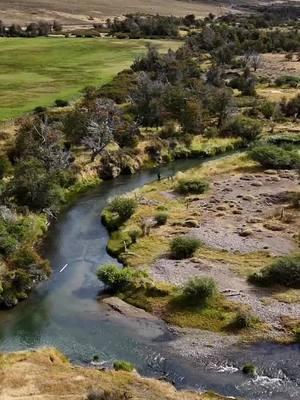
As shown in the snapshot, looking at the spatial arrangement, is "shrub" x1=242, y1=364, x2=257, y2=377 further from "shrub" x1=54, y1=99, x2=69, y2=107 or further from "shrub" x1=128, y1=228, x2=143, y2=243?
"shrub" x1=54, y1=99, x2=69, y2=107

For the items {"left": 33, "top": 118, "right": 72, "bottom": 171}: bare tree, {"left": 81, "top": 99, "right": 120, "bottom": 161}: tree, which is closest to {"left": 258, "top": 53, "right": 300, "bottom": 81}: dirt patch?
{"left": 81, "top": 99, "right": 120, "bottom": 161}: tree

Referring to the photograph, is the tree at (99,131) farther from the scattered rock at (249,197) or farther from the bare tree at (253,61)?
the bare tree at (253,61)

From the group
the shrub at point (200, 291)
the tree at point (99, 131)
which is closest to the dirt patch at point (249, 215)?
the shrub at point (200, 291)

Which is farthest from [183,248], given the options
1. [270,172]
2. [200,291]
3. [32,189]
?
[270,172]

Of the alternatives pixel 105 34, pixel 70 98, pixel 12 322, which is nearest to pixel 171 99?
pixel 70 98

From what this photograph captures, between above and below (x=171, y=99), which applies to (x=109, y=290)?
below

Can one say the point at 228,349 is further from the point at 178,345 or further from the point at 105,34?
the point at 105,34
